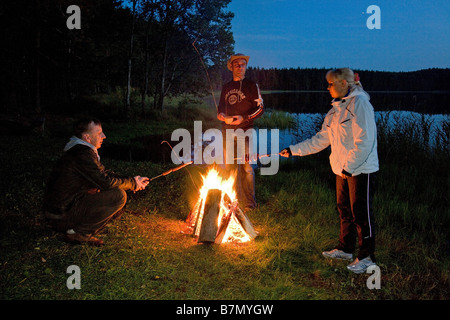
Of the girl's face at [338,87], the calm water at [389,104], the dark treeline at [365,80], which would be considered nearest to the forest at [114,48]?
the calm water at [389,104]

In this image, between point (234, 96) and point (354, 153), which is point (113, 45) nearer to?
point (234, 96)

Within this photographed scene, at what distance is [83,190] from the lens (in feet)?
14.4

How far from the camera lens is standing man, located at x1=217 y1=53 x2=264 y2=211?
19.0 feet

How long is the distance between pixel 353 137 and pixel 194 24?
1919cm

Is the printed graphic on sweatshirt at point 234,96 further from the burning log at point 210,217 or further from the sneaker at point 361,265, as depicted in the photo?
the sneaker at point 361,265

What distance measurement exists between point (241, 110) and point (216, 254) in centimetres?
269

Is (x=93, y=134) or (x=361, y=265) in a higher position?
(x=93, y=134)

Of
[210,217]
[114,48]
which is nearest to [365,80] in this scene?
[114,48]

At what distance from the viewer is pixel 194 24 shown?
20.6 meters

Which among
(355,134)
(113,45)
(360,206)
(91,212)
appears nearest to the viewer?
(355,134)

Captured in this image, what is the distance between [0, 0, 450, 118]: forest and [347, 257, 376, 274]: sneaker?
1628 cm

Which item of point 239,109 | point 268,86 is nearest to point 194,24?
point 239,109

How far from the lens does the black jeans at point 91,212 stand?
432 centimetres
